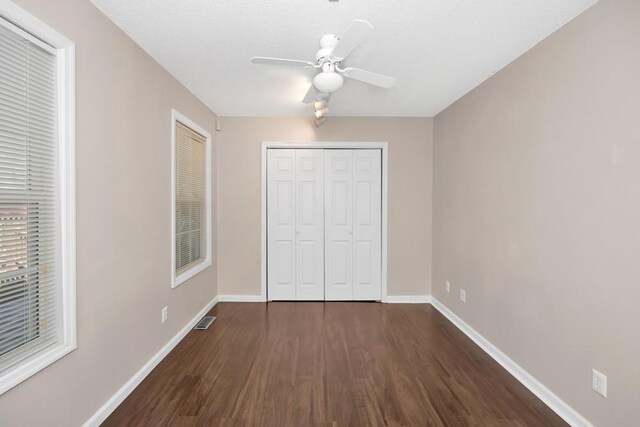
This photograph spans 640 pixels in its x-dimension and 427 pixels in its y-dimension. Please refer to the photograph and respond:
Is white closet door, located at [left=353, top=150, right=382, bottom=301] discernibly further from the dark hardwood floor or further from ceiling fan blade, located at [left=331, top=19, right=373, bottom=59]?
ceiling fan blade, located at [left=331, top=19, right=373, bottom=59]

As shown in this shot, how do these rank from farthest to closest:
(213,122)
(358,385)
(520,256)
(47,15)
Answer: (213,122), (520,256), (358,385), (47,15)

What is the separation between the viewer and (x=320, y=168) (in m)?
4.36

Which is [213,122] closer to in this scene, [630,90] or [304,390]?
[304,390]

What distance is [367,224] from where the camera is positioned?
4.39 metres

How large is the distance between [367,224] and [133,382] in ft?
10.2

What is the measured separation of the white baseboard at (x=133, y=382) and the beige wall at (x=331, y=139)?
1.12 metres

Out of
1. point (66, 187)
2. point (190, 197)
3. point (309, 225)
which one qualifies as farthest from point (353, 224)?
point (66, 187)

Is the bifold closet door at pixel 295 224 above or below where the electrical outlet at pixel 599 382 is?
above

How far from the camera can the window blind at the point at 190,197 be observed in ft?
10.7

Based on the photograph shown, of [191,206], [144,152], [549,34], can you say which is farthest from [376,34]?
[191,206]

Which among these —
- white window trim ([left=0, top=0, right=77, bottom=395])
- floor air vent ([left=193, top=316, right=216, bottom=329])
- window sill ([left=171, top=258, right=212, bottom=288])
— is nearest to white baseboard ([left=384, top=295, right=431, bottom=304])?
Result: floor air vent ([left=193, top=316, right=216, bottom=329])

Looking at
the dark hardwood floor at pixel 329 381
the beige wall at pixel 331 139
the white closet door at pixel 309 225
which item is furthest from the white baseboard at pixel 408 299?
the white closet door at pixel 309 225

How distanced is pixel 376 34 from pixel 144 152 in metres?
1.96

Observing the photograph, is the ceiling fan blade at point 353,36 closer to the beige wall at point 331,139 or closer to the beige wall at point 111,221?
the beige wall at point 111,221
